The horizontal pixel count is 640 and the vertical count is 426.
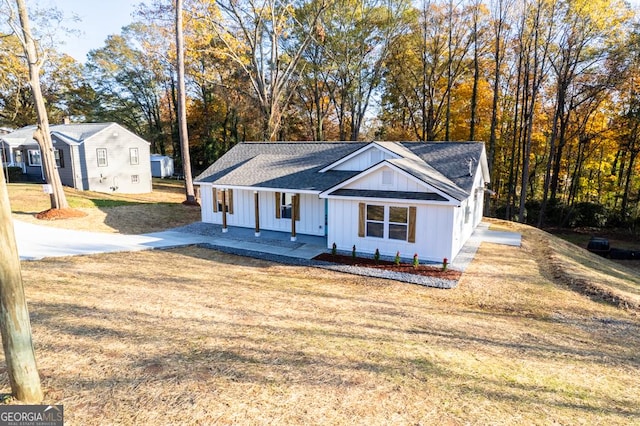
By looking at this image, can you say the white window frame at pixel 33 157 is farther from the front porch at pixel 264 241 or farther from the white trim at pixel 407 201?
the white trim at pixel 407 201

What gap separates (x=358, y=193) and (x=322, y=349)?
8.39 m

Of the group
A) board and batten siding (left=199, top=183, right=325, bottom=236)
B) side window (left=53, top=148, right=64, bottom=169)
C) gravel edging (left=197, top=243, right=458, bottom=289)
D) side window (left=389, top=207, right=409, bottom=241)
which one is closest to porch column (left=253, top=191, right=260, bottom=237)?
board and batten siding (left=199, top=183, right=325, bottom=236)

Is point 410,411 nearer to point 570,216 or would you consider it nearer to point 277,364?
point 277,364

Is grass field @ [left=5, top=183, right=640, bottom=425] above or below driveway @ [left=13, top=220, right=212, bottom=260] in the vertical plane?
below

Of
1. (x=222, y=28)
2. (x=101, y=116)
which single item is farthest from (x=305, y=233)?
(x=101, y=116)

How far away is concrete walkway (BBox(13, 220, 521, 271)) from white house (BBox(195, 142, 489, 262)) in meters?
0.55

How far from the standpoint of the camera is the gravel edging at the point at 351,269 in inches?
449

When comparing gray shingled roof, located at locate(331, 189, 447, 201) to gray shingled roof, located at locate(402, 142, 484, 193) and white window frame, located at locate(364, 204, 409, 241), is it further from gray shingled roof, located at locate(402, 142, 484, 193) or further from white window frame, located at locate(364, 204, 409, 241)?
gray shingled roof, located at locate(402, 142, 484, 193)

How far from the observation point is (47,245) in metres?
13.3

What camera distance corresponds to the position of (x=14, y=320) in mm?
3820

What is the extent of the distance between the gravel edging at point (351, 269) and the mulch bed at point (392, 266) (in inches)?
11.3

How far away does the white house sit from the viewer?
13156 millimetres

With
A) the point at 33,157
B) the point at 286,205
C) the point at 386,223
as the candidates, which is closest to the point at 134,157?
the point at 33,157

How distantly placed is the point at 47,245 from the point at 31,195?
1189cm
